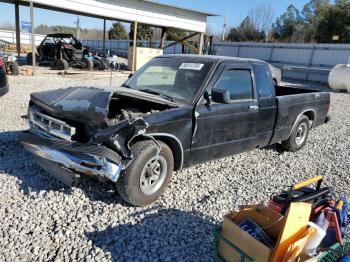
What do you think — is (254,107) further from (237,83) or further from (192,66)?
(192,66)

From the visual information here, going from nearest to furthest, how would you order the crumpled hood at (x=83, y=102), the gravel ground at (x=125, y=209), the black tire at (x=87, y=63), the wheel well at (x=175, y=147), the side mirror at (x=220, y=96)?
the gravel ground at (x=125, y=209)
the crumpled hood at (x=83, y=102)
the wheel well at (x=175, y=147)
the side mirror at (x=220, y=96)
the black tire at (x=87, y=63)

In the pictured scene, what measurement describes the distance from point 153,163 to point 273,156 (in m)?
3.08

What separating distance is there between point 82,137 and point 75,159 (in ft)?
1.11

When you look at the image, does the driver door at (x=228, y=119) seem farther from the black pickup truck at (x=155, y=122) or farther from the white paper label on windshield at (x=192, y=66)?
the white paper label on windshield at (x=192, y=66)

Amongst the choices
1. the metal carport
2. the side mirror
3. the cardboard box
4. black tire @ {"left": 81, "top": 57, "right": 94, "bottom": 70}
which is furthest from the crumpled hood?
black tire @ {"left": 81, "top": 57, "right": 94, "bottom": 70}

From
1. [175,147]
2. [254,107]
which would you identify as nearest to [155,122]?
[175,147]

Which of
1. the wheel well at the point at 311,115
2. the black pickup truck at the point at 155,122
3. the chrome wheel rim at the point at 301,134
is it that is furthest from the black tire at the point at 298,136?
the black pickup truck at the point at 155,122

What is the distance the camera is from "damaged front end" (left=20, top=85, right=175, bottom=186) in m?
3.25

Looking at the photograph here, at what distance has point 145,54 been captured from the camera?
19844 mm

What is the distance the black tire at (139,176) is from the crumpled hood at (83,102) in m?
0.50

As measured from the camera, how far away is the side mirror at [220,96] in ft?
13.4

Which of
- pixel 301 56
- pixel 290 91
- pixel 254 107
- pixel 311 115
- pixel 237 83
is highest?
pixel 301 56

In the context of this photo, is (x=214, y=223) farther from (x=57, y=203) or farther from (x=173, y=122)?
(x=57, y=203)

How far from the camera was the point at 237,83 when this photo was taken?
15.4 feet
